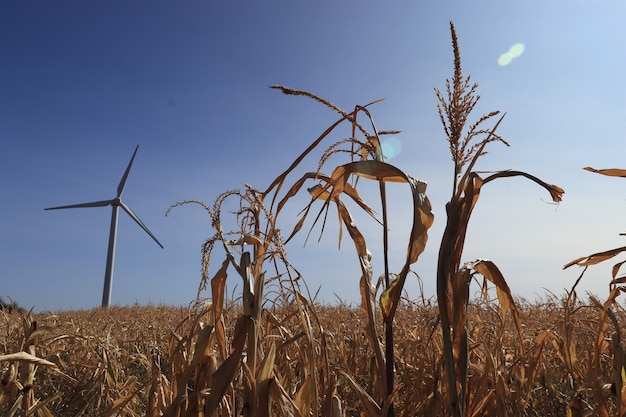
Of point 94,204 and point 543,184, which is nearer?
point 543,184

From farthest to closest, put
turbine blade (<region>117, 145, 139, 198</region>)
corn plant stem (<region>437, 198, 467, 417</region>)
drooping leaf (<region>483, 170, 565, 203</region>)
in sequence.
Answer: turbine blade (<region>117, 145, 139, 198</region>) < drooping leaf (<region>483, 170, 565, 203</region>) < corn plant stem (<region>437, 198, 467, 417</region>)

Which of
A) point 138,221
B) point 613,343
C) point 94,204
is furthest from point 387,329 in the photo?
point 94,204

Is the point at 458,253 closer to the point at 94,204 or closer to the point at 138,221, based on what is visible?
the point at 138,221

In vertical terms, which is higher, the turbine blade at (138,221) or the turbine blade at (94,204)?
the turbine blade at (94,204)

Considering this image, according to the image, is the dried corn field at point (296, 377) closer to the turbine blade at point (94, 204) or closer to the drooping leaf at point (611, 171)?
the drooping leaf at point (611, 171)

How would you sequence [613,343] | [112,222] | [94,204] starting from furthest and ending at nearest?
[112,222], [94,204], [613,343]

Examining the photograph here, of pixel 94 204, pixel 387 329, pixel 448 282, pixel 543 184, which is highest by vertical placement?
pixel 94 204

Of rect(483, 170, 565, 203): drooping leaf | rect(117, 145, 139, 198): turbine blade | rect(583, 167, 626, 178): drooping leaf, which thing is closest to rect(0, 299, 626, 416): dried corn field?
rect(483, 170, 565, 203): drooping leaf

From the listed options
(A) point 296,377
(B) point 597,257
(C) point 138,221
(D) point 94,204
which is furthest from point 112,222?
(B) point 597,257

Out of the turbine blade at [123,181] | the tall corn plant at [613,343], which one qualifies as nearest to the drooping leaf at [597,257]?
the tall corn plant at [613,343]

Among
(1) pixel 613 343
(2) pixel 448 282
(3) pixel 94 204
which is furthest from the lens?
(3) pixel 94 204

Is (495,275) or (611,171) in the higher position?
(611,171)

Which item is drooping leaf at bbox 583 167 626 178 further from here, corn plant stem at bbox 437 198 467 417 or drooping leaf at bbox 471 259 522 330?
corn plant stem at bbox 437 198 467 417

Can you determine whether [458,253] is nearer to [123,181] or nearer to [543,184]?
[543,184]
